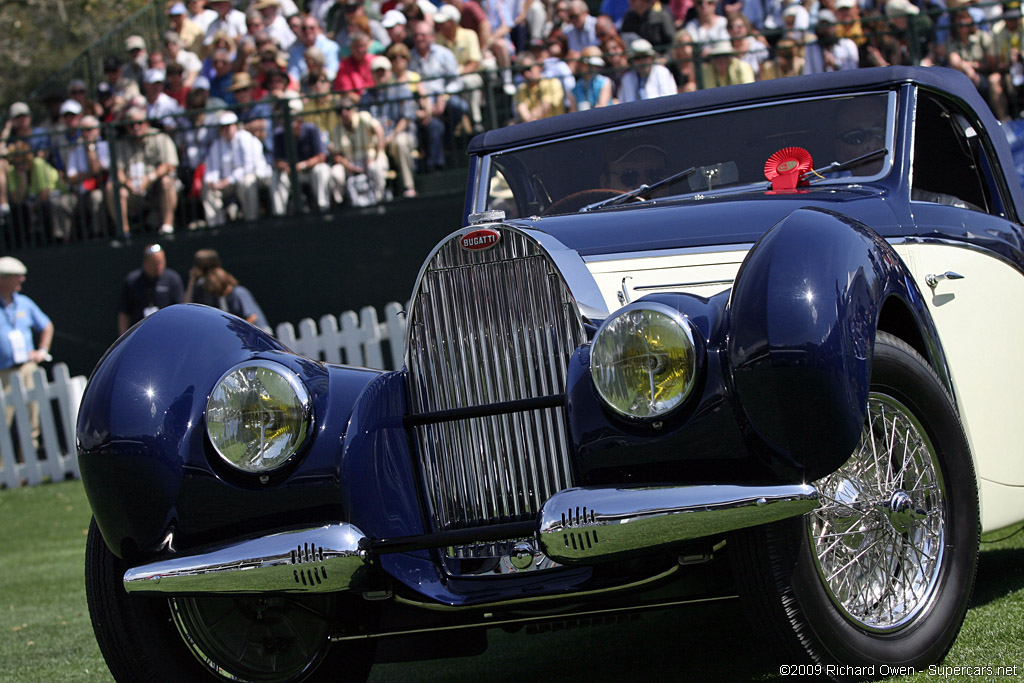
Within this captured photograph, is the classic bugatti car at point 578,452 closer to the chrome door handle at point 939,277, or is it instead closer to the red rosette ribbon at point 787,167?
the chrome door handle at point 939,277

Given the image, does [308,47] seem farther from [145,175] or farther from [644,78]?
[644,78]

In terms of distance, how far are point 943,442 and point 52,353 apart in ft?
40.9

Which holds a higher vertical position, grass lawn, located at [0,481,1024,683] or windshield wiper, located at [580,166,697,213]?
windshield wiper, located at [580,166,697,213]

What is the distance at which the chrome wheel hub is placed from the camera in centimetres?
310

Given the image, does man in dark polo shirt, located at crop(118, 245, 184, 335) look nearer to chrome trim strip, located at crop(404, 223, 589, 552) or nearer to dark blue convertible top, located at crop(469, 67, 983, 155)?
dark blue convertible top, located at crop(469, 67, 983, 155)

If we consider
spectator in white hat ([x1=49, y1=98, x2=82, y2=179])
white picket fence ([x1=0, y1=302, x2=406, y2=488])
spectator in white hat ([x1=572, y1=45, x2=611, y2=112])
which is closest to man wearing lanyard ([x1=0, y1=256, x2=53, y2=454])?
white picket fence ([x1=0, y1=302, x2=406, y2=488])

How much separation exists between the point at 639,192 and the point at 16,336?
921 centimetres

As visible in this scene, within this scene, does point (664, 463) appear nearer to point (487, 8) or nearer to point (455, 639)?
point (455, 639)

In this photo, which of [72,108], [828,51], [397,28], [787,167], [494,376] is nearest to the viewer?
[494,376]

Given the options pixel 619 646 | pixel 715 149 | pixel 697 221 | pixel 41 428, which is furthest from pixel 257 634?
pixel 41 428

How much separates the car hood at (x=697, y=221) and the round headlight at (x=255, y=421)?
0.83 meters

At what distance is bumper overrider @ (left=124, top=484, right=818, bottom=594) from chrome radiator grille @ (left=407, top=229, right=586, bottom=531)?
370mm

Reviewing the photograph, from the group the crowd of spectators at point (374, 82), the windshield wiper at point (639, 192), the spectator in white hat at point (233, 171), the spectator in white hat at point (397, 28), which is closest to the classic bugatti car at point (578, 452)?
the windshield wiper at point (639, 192)

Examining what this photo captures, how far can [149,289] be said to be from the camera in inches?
462
